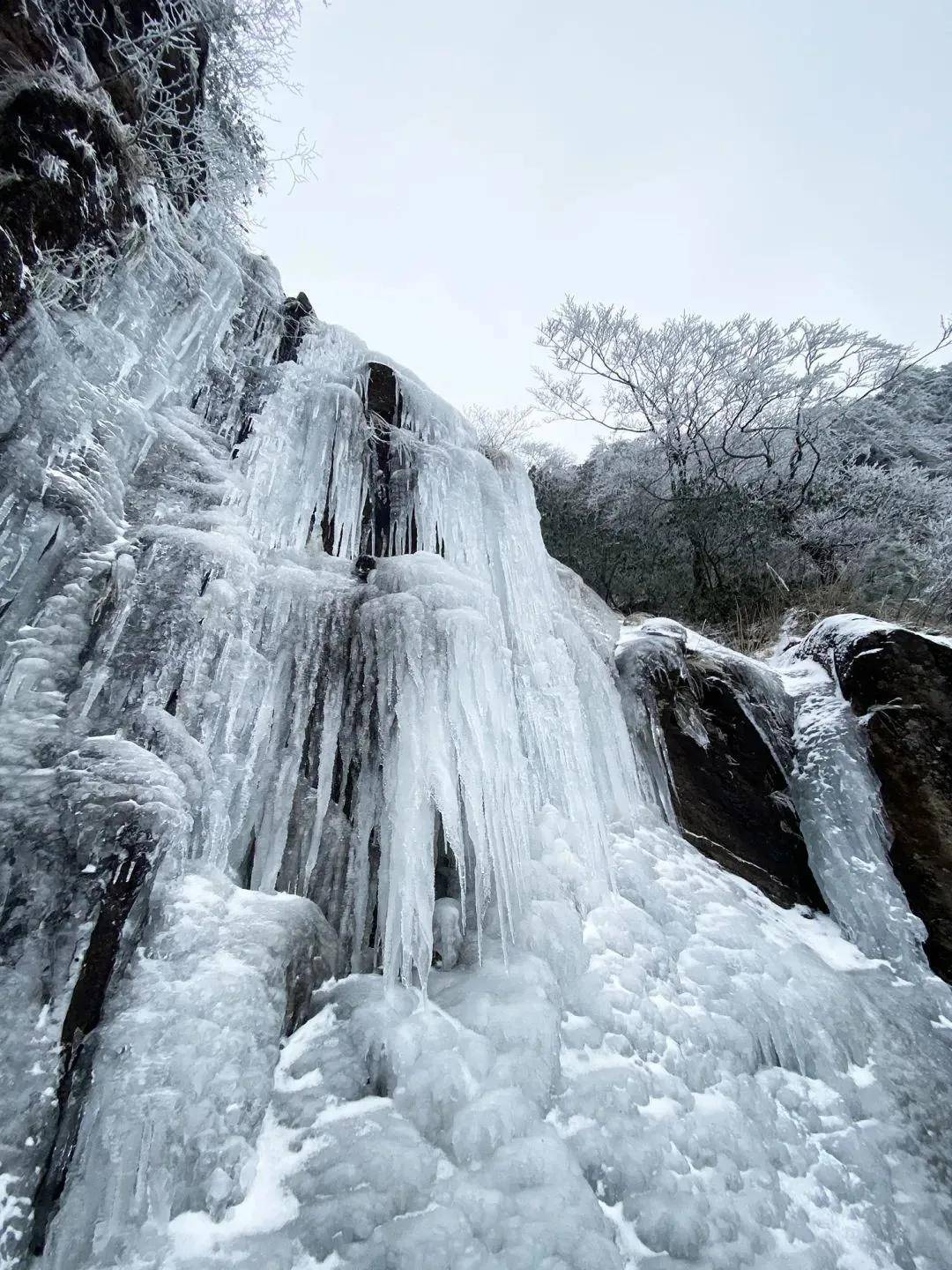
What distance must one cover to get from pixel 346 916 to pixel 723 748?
3.71 meters

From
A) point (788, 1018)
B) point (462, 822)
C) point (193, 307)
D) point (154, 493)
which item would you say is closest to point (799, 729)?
point (788, 1018)

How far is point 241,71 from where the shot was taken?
4398mm

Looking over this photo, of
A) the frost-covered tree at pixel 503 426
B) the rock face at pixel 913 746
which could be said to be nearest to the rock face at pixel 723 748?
the rock face at pixel 913 746

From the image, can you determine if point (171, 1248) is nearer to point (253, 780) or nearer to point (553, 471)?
point (253, 780)

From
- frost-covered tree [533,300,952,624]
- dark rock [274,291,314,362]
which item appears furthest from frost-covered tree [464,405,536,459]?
A: dark rock [274,291,314,362]

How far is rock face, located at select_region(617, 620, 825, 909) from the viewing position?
4.95 m

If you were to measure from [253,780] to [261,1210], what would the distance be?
5.88 ft

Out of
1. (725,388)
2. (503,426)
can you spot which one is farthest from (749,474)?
(503,426)

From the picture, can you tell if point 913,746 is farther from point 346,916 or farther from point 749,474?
point 749,474

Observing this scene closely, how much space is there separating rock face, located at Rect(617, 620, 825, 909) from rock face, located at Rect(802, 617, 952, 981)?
70cm

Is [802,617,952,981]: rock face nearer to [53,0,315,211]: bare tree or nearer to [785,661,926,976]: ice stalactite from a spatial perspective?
[785,661,926,976]: ice stalactite

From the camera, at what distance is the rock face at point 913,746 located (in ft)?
14.6

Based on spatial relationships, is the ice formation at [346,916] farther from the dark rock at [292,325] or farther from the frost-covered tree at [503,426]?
the frost-covered tree at [503,426]

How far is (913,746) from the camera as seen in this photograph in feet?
16.0
